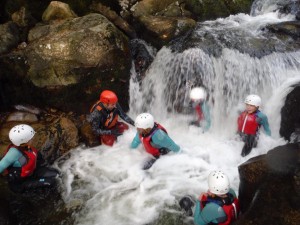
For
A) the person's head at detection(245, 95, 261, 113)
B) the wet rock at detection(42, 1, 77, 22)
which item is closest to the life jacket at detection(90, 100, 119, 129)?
the person's head at detection(245, 95, 261, 113)

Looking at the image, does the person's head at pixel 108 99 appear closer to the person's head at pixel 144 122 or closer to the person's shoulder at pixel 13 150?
the person's head at pixel 144 122

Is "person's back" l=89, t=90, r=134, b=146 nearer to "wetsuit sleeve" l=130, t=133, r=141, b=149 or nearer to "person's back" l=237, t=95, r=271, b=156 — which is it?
"wetsuit sleeve" l=130, t=133, r=141, b=149

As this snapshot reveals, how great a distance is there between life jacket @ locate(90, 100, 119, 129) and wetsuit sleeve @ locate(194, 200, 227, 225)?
11.4 ft

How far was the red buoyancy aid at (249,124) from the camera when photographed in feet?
23.0

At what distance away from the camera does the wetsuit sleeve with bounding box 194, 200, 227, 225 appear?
4.55m

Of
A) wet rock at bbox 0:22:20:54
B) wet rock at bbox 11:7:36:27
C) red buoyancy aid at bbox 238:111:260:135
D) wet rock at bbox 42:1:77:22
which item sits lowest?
red buoyancy aid at bbox 238:111:260:135

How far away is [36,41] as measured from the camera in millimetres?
8461

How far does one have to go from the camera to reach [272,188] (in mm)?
4238

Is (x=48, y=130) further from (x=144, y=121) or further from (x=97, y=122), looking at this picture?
(x=144, y=121)

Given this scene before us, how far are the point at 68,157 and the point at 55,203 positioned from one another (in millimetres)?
1504

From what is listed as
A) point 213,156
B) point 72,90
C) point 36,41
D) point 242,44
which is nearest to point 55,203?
point 72,90

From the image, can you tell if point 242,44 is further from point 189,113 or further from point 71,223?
point 71,223

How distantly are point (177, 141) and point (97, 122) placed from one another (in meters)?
2.01

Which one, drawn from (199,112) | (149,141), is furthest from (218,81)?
(149,141)
